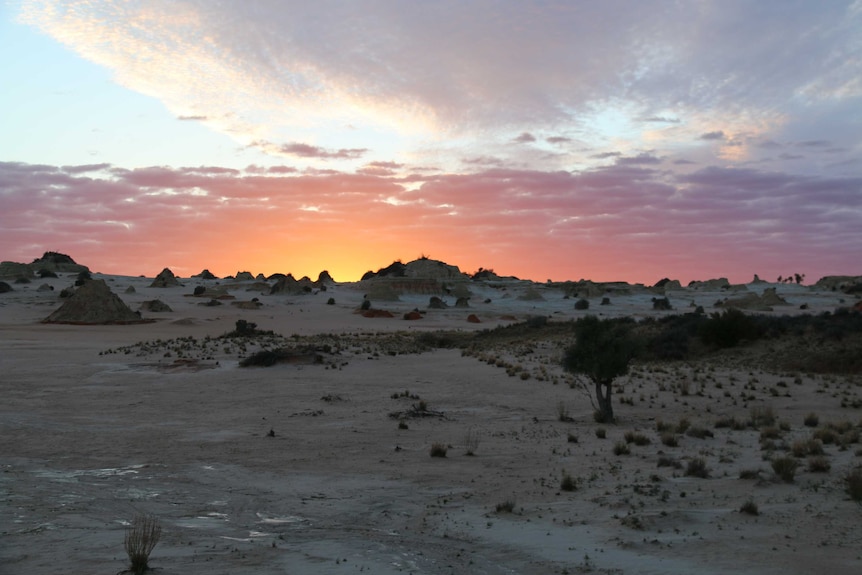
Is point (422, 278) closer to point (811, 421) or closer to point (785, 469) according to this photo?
point (811, 421)

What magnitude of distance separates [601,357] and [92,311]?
46.6 meters

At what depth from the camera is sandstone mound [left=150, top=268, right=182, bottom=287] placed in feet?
281

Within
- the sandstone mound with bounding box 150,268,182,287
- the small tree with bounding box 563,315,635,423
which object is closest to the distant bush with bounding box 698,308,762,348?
the small tree with bounding box 563,315,635,423

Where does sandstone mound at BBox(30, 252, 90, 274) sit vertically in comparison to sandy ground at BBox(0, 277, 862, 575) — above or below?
above

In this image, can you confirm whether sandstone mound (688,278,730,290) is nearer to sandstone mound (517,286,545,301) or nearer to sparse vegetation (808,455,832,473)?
sandstone mound (517,286,545,301)

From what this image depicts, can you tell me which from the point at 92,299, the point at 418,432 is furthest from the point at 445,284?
the point at 418,432

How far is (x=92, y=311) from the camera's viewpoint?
5534cm

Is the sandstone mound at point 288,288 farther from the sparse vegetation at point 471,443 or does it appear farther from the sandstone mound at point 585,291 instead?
the sparse vegetation at point 471,443

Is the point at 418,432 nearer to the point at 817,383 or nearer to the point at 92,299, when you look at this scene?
the point at 817,383

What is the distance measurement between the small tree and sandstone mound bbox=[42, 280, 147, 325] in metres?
44.1

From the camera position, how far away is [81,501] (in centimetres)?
1085

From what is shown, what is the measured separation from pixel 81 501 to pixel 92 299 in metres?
49.8

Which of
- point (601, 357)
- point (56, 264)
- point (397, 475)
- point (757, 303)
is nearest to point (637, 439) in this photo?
point (601, 357)

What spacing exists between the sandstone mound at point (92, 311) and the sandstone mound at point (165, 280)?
93.9 ft
